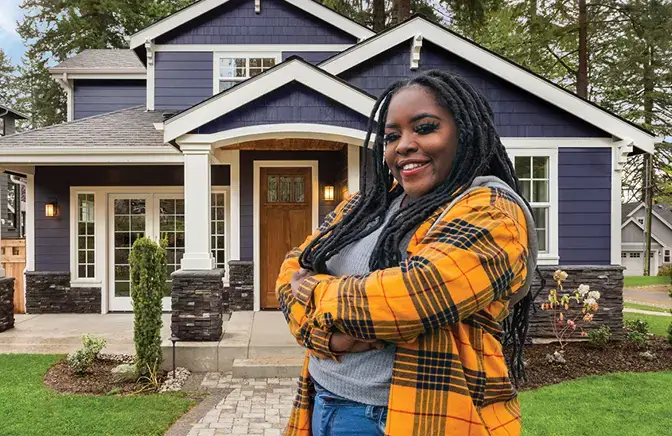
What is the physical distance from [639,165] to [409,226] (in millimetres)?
21464

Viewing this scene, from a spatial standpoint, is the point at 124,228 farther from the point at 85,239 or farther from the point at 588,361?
the point at 588,361

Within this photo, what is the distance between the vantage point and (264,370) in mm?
5027

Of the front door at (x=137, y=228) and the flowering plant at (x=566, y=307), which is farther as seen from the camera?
the front door at (x=137, y=228)

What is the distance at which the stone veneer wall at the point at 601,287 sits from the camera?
20.8ft

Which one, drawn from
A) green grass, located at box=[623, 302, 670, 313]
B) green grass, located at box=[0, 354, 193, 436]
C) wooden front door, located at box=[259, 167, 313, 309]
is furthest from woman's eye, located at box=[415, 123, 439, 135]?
green grass, located at box=[623, 302, 670, 313]

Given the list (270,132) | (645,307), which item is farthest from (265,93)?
(645,307)

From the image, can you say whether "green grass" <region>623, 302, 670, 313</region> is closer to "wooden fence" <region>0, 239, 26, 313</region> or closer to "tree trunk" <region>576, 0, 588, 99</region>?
"tree trunk" <region>576, 0, 588, 99</region>

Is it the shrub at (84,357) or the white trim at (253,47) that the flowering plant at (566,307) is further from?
the shrub at (84,357)

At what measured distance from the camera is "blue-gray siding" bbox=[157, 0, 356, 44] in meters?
8.15

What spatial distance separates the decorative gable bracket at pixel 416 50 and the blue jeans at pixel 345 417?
20.3 ft

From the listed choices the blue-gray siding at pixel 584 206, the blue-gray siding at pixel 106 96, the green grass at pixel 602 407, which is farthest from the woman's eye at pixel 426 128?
the blue-gray siding at pixel 106 96

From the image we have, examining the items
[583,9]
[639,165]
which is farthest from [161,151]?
[639,165]

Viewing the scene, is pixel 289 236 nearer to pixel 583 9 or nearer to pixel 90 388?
pixel 90 388

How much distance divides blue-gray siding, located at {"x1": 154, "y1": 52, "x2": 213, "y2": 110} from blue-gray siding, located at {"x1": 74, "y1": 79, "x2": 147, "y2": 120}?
1.63 m
